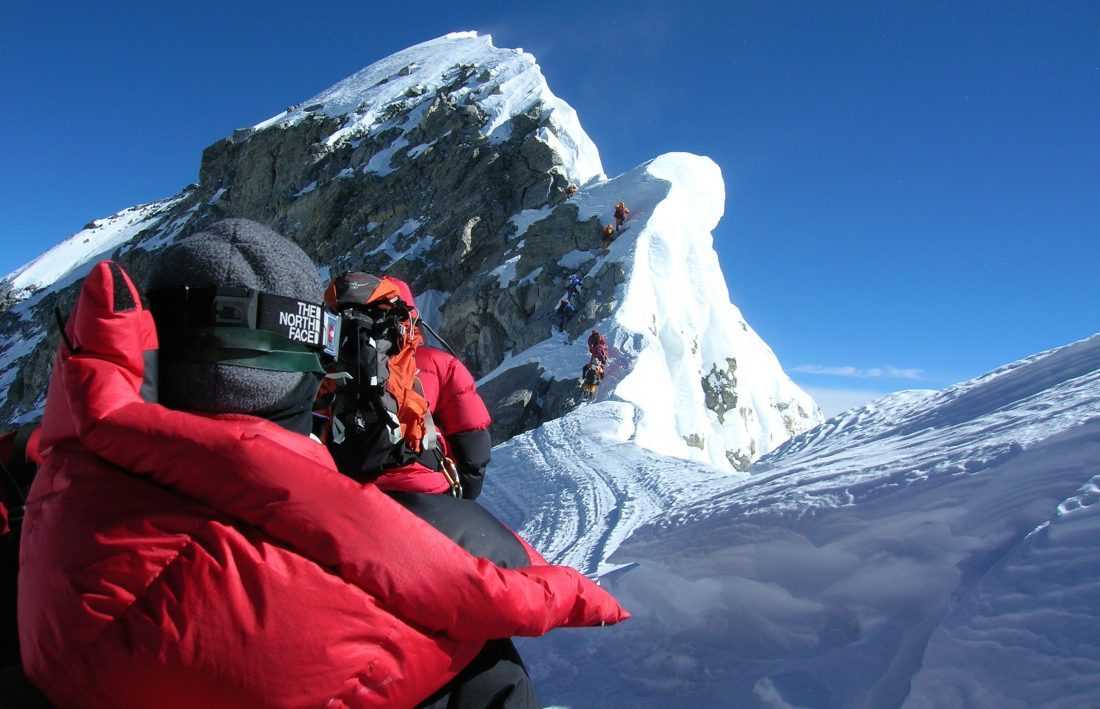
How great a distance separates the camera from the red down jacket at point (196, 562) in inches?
38.1

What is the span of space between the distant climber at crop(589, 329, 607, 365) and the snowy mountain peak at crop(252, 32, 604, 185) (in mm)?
14475

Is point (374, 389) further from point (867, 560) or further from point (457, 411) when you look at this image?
point (867, 560)

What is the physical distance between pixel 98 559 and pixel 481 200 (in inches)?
1142

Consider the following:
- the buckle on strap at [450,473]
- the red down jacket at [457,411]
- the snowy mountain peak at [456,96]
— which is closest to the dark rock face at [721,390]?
the snowy mountain peak at [456,96]

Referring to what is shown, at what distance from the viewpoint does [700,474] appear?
23.9ft

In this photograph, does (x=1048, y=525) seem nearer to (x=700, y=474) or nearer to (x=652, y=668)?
(x=652, y=668)

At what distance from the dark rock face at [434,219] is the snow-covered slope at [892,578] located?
10758 mm

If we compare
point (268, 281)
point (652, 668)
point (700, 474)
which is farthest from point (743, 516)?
point (700, 474)

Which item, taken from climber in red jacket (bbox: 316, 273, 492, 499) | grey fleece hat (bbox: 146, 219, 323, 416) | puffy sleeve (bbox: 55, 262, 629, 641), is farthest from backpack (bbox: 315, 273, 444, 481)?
puffy sleeve (bbox: 55, 262, 629, 641)

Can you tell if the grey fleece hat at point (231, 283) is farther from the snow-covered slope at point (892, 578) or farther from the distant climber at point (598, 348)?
the distant climber at point (598, 348)

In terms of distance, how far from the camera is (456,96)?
38.6 m

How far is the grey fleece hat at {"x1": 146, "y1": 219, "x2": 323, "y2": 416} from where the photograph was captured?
116 centimetres

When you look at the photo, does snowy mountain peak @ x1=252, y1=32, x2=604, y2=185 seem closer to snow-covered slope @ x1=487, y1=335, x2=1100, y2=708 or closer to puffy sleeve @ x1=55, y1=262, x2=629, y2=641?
snow-covered slope @ x1=487, y1=335, x2=1100, y2=708

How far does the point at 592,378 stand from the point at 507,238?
12808 millimetres
